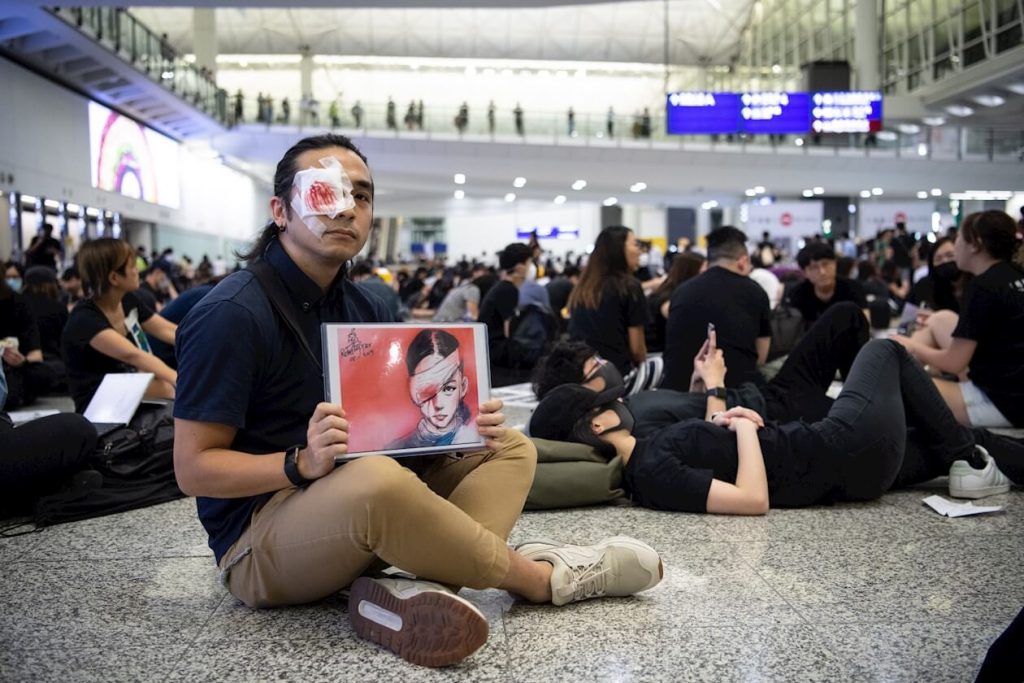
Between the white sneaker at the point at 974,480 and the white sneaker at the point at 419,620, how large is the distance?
2806 mm

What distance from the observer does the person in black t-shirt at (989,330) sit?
5219mm

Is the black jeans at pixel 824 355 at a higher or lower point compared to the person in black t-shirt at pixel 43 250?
lower

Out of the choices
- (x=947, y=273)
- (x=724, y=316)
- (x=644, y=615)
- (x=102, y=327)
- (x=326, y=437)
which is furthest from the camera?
(x=947, y=273)

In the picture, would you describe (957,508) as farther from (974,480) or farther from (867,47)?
(867,47)

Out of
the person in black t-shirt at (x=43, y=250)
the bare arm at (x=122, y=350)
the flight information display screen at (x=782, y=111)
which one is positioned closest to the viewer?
the bare arm at (x=122, y=350)

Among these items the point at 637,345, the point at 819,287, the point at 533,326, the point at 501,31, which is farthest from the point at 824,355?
the point at 501,31

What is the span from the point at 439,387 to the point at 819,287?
544cm

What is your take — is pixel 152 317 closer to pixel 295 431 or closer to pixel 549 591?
pixel 295 431

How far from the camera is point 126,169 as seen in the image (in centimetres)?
2697

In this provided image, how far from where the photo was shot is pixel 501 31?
1843 inches

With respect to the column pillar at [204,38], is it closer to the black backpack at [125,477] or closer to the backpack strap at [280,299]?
the black backpack at [125,477]

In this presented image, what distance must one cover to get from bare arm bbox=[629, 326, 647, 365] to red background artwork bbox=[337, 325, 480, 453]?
14.9ft

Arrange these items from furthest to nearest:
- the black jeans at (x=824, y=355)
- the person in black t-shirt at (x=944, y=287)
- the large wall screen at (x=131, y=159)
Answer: the large wall screen at (x=131, y=159) → the person in black t-shirt at (x=944, y=287) → the black jeans at (x=824, y=355)

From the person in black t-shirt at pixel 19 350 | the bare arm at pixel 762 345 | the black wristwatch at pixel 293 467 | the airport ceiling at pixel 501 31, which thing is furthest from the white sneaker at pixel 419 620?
the airport ceiling at pixel 501 31
